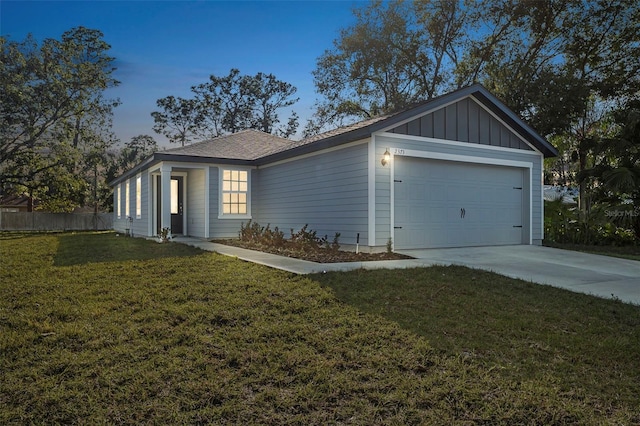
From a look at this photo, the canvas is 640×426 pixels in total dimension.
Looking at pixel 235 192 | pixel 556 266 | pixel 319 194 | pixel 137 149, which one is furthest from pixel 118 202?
pixel 556 266

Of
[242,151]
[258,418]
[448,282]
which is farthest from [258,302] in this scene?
[242,151]

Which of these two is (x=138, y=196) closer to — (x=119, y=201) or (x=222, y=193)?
(x=222, y=193)

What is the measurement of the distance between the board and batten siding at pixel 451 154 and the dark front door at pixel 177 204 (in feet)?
27.6

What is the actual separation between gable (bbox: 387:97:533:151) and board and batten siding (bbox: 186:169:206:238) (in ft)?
22.0

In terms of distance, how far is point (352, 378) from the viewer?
118 inches

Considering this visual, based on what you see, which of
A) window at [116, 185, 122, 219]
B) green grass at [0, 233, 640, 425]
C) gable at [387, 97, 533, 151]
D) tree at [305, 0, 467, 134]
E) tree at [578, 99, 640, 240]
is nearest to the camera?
green grass at [0, 233, 640, 425]

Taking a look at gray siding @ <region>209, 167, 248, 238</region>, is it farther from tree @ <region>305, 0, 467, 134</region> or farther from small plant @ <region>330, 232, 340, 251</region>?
tree @ <region>305, 0, 467, 134</region>

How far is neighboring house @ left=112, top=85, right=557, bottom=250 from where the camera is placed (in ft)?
30.4

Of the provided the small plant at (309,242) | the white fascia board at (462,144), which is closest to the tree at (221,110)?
the white fascia board at (462,144)

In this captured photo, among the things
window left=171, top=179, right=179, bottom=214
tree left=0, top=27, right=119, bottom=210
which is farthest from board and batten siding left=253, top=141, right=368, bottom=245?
tree left=0, top=27, right=119, bottom=210

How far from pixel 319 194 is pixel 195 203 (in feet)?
16.9

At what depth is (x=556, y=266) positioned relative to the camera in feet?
26.0

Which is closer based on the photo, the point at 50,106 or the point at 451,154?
the point at 451,154

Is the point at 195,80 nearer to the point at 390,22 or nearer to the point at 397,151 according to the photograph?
the point at 390,22
